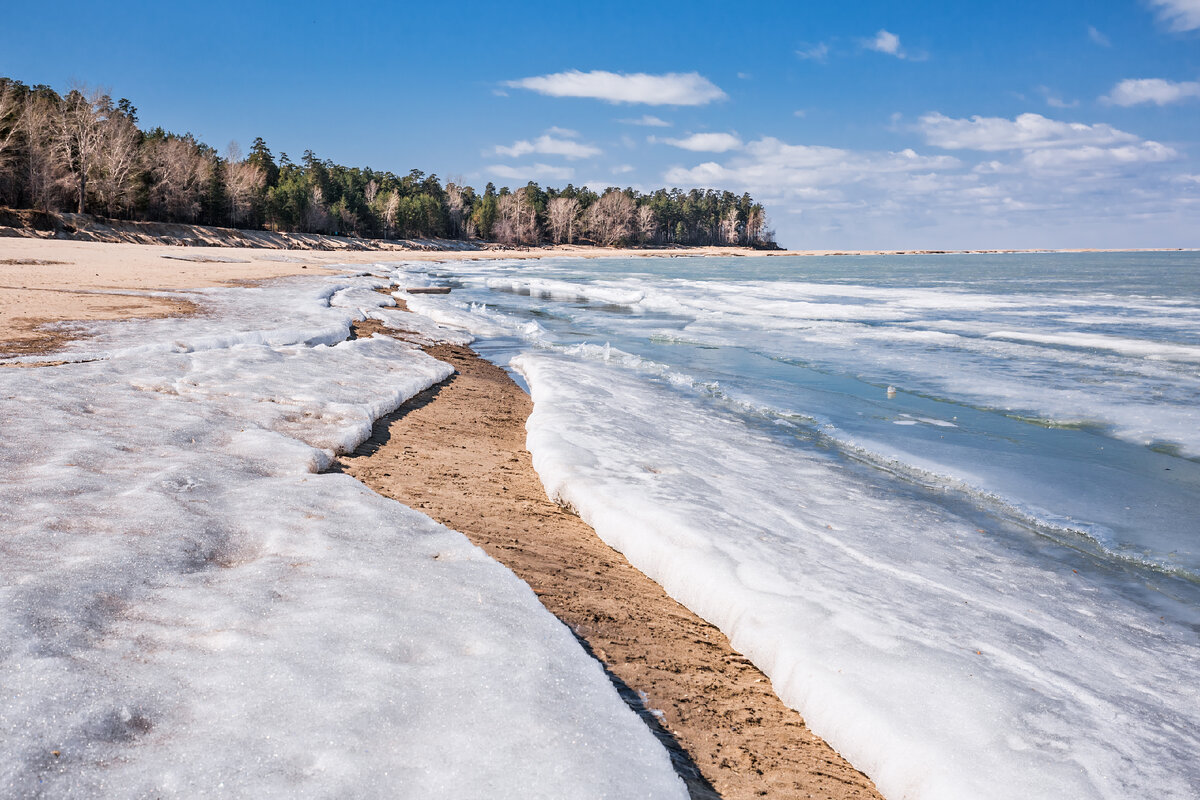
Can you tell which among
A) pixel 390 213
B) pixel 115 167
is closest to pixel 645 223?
pixel 390 213

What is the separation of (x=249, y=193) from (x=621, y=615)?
85021 mm

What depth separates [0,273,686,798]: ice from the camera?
206 centimetres

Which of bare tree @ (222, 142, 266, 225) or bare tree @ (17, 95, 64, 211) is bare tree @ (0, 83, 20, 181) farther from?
bare tree @ (222, 142, 266, 225)

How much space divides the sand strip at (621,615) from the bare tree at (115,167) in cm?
6412

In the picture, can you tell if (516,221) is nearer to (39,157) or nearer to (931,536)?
(39,157)

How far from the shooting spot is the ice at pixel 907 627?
2.69 m

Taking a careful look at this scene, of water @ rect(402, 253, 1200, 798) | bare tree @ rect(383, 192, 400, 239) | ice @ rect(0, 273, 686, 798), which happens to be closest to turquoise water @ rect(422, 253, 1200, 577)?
water @ rect(402, 253, 1200, 798)

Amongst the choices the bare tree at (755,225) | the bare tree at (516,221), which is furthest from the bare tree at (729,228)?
the bare tree at (516,221)

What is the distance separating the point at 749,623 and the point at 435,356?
8.58 metres

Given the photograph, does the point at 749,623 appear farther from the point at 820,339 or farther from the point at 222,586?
the point at 820,339

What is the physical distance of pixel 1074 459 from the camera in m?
7.38

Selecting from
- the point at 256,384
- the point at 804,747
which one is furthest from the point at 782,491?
the point at 256,384

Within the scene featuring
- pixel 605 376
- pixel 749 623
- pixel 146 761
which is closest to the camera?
pixel 146 761

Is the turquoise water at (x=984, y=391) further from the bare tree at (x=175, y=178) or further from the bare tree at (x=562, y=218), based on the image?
the bare tree at (x=562, y=218)
